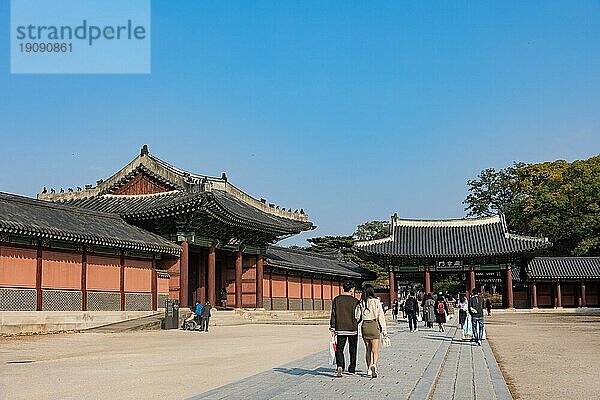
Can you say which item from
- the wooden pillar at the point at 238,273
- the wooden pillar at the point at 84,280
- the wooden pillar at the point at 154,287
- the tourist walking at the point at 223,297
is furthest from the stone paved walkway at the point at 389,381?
the tourist walking at the point at 223,297

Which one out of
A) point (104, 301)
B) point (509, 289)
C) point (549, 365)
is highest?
point (104, 301)

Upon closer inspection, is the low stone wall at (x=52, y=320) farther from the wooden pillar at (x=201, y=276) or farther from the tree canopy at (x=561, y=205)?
the tree canopy at (x=561, y=205)

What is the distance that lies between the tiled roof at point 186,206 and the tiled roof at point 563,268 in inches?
861

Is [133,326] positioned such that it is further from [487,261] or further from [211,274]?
[487,261]

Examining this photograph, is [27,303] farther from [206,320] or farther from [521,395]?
[521,395]

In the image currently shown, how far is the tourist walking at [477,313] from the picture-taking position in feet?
64.4

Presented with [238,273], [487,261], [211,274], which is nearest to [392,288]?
[487,261]

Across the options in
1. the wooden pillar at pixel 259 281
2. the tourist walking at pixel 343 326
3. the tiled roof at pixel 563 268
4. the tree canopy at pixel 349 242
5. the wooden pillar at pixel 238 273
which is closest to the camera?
the tourist walking at pixel 343 326

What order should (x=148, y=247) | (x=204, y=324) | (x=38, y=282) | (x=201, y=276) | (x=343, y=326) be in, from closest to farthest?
(x=343, y=326)
(x=38, y=282)
(x=204, y=324)
(x=148, y=247)
(x=201, y=276)

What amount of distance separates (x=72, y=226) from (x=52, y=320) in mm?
3884

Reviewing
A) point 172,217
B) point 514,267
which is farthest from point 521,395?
point 514,267

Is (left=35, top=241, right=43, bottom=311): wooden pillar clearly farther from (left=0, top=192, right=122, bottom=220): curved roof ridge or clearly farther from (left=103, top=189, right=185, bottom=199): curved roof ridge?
(left=103, top=189, right=185, bottom=199): curved roof ridge

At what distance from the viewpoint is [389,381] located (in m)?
11.0

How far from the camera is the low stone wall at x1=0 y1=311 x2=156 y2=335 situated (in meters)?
24.5
